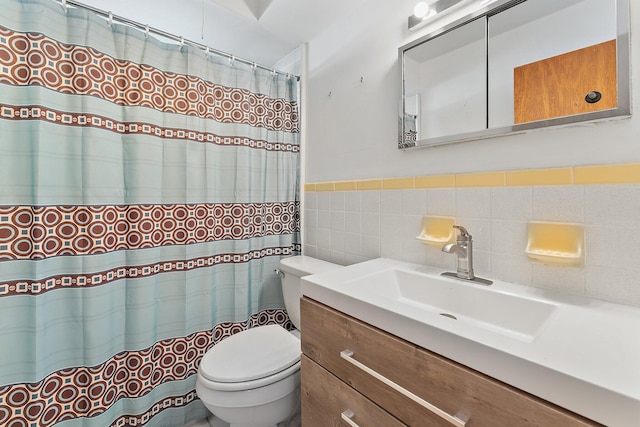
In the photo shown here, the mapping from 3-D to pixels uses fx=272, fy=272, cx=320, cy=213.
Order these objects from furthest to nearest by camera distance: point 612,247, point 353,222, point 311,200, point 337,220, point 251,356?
point 311,200
point 337,220
point 353,222
point 251,356
point 612,247

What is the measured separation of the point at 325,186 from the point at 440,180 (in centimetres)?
72

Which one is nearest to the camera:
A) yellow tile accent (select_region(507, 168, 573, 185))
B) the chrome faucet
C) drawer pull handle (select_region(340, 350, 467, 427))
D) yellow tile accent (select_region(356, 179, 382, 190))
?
drawer pull handle (select_region(340, 350, 467, 427))

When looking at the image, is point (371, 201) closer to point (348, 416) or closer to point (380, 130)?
point (380, 130)

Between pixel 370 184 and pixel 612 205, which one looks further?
pixel 370 184

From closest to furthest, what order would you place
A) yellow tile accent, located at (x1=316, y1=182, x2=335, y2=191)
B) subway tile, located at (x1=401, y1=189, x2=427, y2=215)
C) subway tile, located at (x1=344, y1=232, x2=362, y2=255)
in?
subway tile, located at (x1=401, y1=189, x2=427, y2=215)
subway tile, located at (x1=344, y1=232, x2=362, y2=255)
yellow tile accent, located at (x1=316, y1=182, x2=335, y2=191)

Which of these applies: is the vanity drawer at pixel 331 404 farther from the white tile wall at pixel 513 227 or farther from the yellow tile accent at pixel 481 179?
the yellow tile accent at pixel 481 179

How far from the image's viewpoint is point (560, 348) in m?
0.51

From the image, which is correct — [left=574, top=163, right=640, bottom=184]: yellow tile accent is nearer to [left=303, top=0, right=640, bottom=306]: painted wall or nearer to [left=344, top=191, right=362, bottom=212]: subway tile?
[left=303, top=0, right=640, bottom=306]: painted wall

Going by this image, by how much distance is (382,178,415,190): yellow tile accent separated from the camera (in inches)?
47.4

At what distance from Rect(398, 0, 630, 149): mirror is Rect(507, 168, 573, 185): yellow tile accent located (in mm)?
141

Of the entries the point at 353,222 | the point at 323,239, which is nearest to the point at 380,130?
the point at 353,222

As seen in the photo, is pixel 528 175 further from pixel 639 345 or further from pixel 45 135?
pixel 45 135

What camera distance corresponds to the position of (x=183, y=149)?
1.40m

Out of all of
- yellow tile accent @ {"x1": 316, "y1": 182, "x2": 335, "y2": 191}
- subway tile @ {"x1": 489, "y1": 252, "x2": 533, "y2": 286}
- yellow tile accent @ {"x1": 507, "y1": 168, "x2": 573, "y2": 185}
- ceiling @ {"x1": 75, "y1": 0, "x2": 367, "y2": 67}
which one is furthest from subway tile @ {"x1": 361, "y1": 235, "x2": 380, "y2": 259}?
ceiling @ {"x1": 75, "y1": 0, "x2": 367, "y2": 67}
